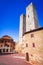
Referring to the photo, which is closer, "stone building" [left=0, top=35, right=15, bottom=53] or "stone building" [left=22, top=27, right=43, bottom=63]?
"stone building" [left=22, top=27, right=43, bottom=63]

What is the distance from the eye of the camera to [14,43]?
5638 centimetres

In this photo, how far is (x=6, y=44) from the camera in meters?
54.1

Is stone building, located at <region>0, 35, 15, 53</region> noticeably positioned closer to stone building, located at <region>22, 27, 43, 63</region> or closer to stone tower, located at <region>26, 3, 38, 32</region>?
stone tower, located at <region>26, 3, 38, 32</region>

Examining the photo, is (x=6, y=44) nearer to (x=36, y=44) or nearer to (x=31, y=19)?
(x=31, y=19)

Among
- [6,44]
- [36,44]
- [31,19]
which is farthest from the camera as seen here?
[6,44]

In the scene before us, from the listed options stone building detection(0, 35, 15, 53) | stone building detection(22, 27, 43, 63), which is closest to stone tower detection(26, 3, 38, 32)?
stone building detection(22, 27, 43, 63)

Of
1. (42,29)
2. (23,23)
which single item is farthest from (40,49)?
(23,23)

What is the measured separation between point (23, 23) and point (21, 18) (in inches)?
160

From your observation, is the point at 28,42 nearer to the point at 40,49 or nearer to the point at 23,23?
the point at 40,49

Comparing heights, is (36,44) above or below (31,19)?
below

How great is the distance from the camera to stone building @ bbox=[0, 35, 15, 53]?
4963 centimetres

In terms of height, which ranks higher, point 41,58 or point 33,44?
point 33,44

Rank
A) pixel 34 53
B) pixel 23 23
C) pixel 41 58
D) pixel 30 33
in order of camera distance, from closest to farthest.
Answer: pixel 41 58 < pixel 34 53 < pixel 30 33 < pixel 23 23

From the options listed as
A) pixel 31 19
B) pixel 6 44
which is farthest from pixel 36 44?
pixel 6 44
